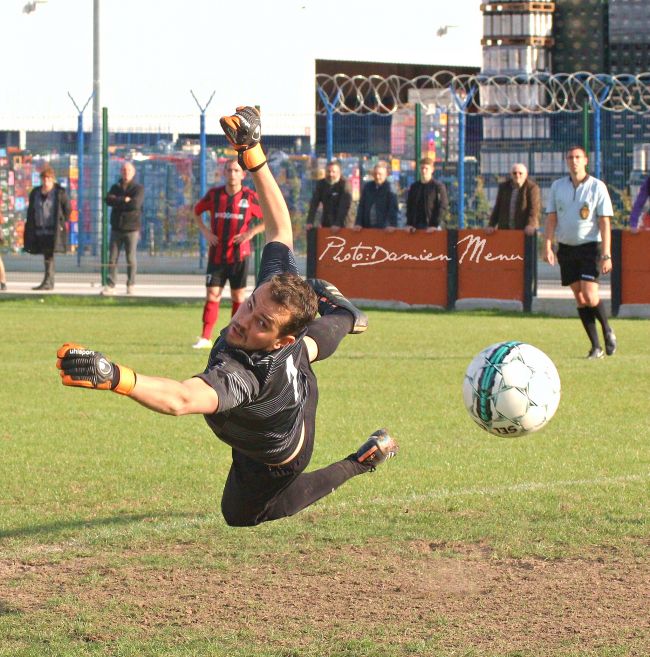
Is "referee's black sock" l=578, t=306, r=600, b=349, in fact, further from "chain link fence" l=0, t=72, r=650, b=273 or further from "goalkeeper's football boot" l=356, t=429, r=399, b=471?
"chain link fence" l=0, t=72, r=650, b=273

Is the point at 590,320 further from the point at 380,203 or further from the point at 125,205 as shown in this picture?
the point at 125,205

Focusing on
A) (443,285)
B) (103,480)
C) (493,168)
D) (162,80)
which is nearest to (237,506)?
(103,480)

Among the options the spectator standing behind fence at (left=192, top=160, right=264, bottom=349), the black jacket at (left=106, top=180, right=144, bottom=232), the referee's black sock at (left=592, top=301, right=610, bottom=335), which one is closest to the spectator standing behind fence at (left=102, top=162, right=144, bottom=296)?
the black jacket at (left=106, top=180, right=144, bottom=232)

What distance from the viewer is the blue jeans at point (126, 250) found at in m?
22.7

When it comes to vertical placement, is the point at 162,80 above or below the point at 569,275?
above

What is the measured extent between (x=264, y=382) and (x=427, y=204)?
14959 millimetres

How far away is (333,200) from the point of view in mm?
20688

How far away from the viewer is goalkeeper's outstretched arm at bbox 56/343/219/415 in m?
4.60

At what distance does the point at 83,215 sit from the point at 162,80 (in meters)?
10.1

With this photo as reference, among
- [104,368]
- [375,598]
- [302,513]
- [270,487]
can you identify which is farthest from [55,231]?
[104,368]

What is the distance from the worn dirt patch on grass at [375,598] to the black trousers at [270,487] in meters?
0.25

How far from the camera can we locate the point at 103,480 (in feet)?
27.3

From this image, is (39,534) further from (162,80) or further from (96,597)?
(162,80)

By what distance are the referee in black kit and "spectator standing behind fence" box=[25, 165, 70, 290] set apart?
54.1 feet
